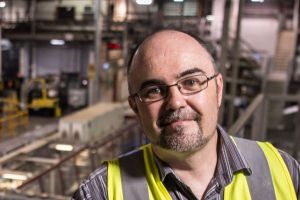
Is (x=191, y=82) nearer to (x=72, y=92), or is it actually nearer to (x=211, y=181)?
(x=211, y=181)

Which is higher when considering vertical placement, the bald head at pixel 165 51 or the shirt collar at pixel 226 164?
the bald head at pixel 165 51

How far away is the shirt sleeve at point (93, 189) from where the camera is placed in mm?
1668

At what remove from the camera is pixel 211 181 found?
1.74 meters

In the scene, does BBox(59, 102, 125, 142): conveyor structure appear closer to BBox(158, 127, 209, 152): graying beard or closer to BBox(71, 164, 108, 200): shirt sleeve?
BBox(71, 164, 108, 200): shirt sleeve

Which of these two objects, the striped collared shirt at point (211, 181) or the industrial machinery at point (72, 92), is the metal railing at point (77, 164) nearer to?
the striped collared shirt at point (211, 181)

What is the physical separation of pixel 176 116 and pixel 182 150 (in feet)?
0.48

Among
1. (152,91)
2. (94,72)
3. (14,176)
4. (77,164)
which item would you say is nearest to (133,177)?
(152,91)

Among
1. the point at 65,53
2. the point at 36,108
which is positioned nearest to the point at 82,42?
the point at 65,53

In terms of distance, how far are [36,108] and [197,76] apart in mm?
15918

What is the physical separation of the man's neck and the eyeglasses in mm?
240

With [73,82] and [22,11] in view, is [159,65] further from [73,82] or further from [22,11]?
[22,11]

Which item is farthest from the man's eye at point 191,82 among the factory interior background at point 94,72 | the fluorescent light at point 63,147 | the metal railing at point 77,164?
the fluorescent light at point 63,147

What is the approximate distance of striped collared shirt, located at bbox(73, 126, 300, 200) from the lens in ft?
5.51

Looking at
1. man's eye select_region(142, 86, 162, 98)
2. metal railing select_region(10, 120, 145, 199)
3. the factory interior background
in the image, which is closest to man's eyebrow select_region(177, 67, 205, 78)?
man's eye select_region(142, 86, 162, 98)
